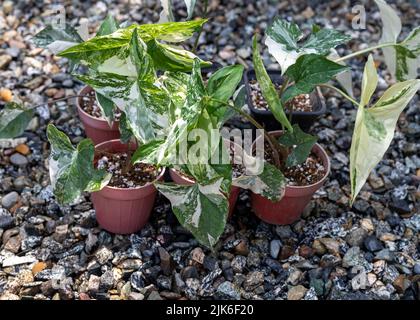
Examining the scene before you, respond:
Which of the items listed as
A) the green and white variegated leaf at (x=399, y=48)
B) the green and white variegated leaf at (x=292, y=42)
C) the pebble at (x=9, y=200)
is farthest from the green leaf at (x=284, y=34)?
the pebble at (x=9, y=200)

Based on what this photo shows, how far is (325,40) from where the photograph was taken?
1.25 m

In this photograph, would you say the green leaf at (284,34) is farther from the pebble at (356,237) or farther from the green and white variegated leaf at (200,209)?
the pebble at (356,237)

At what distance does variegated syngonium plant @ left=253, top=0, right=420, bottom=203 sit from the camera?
1.09m

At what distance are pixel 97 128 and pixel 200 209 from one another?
0.51 m

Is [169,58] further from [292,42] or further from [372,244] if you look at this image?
[372,244]

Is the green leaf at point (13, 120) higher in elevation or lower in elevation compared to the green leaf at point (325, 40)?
lower

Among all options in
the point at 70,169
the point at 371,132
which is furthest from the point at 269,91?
the point at 70,169

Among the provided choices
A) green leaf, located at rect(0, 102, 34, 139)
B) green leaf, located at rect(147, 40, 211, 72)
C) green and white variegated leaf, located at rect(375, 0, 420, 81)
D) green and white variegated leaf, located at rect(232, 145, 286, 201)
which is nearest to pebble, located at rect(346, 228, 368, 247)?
green and white variegated leaf, located at rect(232, 145, 286, 201)

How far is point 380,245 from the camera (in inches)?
58.0

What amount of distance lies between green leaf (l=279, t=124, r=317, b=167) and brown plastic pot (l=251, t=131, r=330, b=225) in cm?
8

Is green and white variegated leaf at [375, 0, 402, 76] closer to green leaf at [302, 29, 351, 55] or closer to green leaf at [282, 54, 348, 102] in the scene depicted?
green leaf at [302, 29, 351, 55]

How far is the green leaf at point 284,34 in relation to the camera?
4.00 feet
